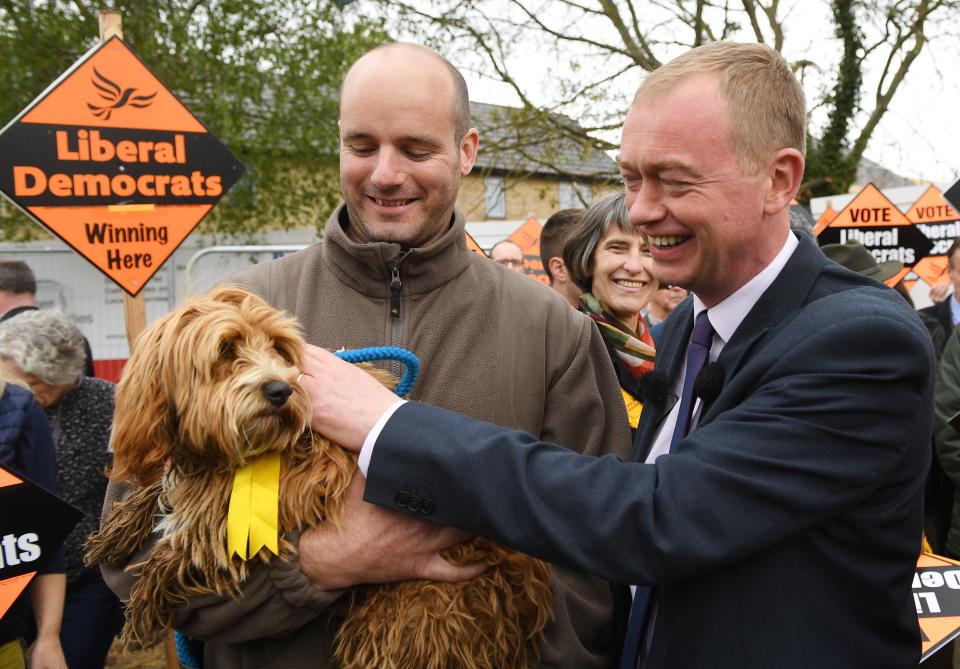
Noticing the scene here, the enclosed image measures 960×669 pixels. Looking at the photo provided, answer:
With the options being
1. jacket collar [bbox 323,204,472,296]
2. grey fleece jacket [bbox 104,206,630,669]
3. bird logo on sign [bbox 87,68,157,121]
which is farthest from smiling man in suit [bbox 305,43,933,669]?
→ bird logo on sign [bbox 87,68,157,121]

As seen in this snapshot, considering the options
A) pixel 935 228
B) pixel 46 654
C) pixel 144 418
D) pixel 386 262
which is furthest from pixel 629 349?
pixel 935 228

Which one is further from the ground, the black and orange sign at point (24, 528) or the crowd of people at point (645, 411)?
the crowd of people at point (645, 411)

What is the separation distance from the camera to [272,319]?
215cm

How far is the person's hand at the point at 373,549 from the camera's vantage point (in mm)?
1979

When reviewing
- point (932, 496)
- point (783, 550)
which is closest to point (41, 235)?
point (932, 496)

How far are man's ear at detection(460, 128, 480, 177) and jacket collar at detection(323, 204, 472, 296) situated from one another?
0.83ft

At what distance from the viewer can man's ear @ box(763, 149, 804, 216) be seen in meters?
1.97

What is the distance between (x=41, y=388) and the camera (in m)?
4.86

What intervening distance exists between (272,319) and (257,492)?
0.47 m

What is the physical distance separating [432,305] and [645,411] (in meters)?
0.77

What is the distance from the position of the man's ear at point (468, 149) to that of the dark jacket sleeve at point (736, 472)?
1.10 metres

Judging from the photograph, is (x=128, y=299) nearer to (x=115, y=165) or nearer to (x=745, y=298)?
(x=115, y=165)

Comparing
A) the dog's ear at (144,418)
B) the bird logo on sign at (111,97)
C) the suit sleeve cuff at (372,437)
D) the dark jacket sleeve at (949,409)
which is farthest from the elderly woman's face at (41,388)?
the dark jacket sleeve at (949,409)

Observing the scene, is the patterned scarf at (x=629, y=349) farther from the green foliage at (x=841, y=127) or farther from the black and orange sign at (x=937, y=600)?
the green foliage at (x=841, y=127)
